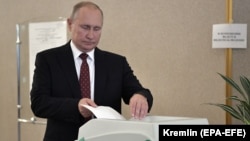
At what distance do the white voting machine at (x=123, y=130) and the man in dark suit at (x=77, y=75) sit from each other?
59cm

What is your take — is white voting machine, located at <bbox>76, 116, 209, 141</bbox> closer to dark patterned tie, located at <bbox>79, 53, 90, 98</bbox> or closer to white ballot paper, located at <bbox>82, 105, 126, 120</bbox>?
white ballot paper, located at <bbox>82, 105, 126, 120</bbox>

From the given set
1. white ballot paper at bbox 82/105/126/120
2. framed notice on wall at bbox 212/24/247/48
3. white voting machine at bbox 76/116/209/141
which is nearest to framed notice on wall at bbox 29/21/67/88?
framed notice on wall at bbox 212/24/247/48

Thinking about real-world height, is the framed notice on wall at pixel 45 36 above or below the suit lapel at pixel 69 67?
above

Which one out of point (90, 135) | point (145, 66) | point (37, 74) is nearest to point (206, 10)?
point (145, 66)

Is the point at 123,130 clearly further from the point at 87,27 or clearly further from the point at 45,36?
the point at 45,36

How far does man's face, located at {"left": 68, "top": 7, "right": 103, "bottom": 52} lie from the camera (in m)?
1.63

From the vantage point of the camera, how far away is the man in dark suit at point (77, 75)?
1604 millimetres

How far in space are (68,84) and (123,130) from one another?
0.81m

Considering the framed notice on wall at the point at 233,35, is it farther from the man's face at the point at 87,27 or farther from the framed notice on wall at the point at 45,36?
the framed notice on wall at the point at 45,36

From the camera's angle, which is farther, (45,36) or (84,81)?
(45,36)

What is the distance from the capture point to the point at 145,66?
2.42 m

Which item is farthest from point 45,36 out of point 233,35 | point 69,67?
point 233,35

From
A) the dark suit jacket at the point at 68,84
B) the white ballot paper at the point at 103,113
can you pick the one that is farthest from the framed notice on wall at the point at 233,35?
the white ballot paper at the point at 103,113

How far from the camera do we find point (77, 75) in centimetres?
166
